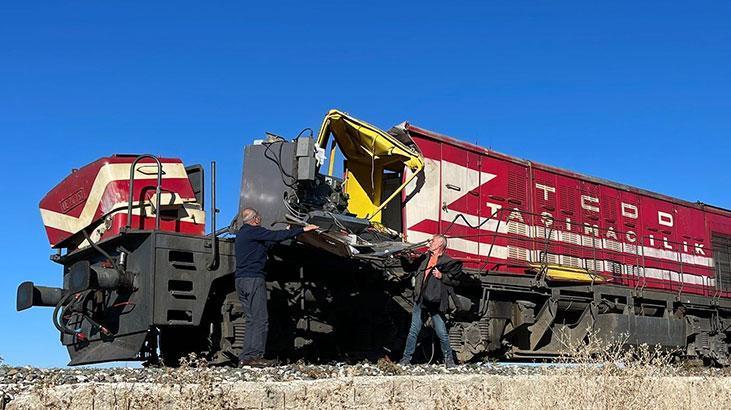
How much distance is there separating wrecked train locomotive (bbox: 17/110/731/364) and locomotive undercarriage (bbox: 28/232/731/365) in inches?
1.0

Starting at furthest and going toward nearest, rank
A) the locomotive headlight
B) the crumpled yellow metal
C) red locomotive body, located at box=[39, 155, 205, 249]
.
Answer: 1. the crumpled yellow metal
2. red locomotive body, located at box=[39, 155, 205, 249]
3. the locomotive headlight

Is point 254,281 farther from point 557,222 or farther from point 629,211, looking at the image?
point 629,211

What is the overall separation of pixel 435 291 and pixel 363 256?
0.96 m

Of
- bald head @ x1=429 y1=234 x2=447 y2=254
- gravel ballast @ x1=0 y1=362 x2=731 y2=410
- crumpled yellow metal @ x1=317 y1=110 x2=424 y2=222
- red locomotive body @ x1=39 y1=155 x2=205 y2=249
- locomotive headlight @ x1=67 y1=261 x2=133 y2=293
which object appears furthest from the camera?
crumpled yellow metal @ x1=317 y1=110 x2=424 y2=222

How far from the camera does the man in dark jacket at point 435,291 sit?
913 cm

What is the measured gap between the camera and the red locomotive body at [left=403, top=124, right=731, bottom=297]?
1151 cm

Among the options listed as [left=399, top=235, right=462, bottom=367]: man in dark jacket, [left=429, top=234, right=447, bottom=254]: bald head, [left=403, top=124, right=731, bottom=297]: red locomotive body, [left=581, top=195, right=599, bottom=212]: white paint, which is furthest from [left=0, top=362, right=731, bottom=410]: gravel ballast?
[left=581, top=195, right=599, bottom=212]: white paint

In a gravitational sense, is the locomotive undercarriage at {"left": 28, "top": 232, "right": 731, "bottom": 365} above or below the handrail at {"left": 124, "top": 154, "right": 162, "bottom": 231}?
below

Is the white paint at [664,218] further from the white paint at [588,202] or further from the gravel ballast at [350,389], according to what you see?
the gravel ballast at [350,389]

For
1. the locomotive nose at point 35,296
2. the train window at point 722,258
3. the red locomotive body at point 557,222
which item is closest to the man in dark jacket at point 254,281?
the locomotive nose at point 35,296

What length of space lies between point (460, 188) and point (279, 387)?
6.75 metres

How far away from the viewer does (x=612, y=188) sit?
48.1 ft

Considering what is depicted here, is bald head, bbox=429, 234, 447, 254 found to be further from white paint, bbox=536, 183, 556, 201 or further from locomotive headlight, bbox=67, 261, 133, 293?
white paint, bbox=536, 183, 556, 201

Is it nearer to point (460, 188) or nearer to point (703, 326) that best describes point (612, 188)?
point (703, 326)
